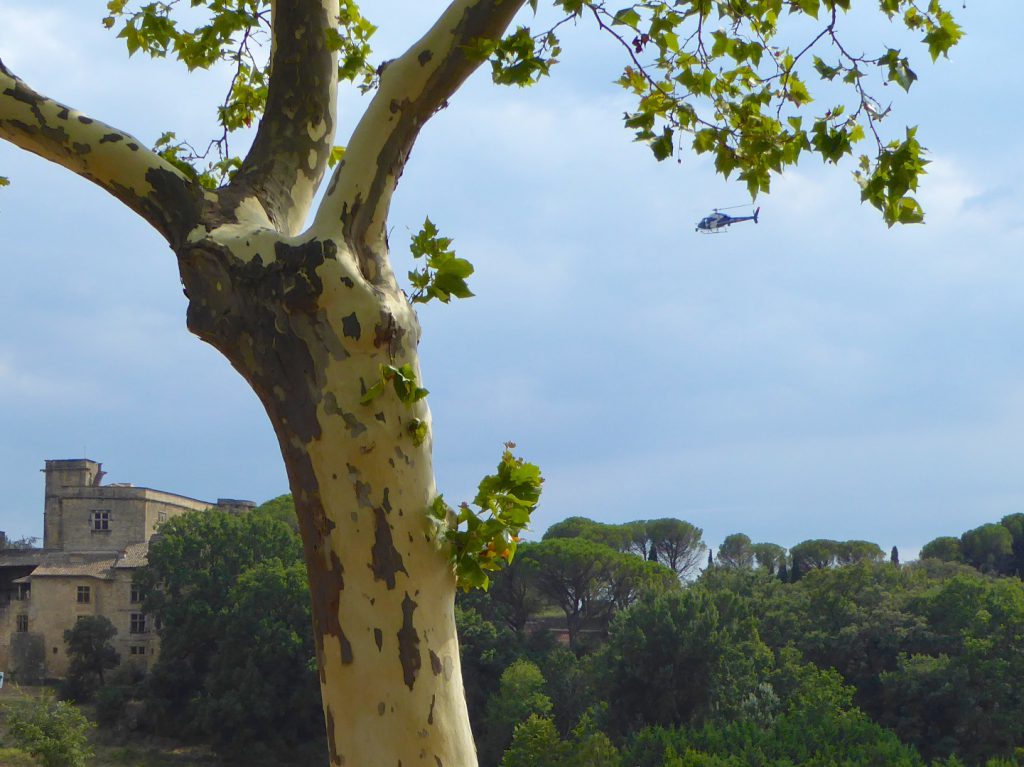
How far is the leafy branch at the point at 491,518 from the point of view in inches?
129

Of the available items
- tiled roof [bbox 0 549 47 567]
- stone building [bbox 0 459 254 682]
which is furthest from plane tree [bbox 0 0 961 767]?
tiled roof [bbox 0 549 47 567]

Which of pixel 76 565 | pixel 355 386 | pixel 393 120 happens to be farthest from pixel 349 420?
pixel 76 565

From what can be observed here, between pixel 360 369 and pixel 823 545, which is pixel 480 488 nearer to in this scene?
pixel 360 369

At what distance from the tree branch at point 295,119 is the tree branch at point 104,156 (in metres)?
0.22

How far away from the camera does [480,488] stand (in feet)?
10.9

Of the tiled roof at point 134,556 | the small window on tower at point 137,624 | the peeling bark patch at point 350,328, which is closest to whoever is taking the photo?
the peeling bark patch at point 350,328

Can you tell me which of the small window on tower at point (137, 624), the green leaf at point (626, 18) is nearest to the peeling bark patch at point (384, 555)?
the green leaf at point (626, 18)

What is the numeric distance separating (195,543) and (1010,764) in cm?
3210

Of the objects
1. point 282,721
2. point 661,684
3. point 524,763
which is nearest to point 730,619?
point 661,684

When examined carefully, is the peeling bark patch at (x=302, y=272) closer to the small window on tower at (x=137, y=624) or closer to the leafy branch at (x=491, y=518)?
the leafy branch at (x=491, y=518)

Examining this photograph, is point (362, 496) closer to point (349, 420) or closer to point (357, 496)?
point (357, 496)

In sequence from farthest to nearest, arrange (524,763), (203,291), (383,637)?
(524,763) < (203,291) < (383,637)

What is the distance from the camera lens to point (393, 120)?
11.9ft

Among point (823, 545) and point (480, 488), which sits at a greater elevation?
point (823, 545)
